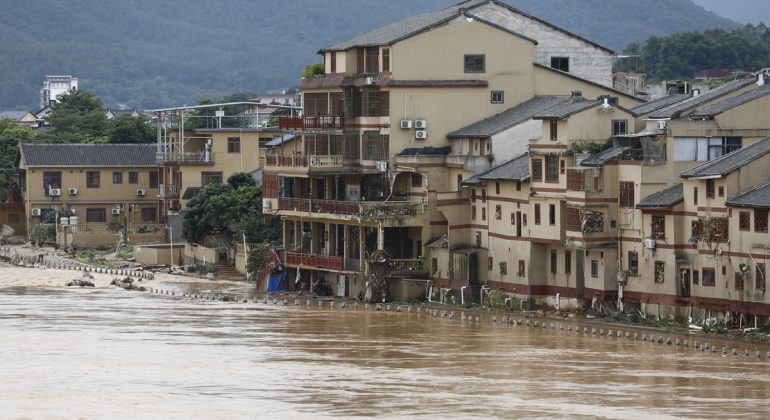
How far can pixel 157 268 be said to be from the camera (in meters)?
103

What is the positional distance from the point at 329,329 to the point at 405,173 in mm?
14046

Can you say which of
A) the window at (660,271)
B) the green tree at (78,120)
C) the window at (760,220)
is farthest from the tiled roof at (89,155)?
the window at (760,220)

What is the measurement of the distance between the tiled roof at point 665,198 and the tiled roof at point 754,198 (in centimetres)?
328

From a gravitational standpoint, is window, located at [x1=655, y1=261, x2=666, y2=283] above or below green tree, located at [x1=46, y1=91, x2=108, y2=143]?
below

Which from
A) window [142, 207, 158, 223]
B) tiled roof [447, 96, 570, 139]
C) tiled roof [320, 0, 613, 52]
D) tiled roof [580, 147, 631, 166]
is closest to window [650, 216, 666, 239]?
tiled roof [580, 147, 631, 166]

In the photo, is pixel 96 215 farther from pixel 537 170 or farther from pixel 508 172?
pixel 537 170

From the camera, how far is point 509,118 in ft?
276

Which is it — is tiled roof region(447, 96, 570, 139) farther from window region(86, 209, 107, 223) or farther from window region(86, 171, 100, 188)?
window region(86, 171, 100, 188)

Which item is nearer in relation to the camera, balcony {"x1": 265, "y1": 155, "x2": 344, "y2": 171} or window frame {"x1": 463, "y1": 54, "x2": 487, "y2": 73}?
window frame {"x1": 463, "y1": 54, "x2": 487, "y2": 73}

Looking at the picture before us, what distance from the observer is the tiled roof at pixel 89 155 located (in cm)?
12269

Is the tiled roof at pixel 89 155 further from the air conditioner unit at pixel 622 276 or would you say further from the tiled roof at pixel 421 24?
the air conditioner unit at pixel 622 276

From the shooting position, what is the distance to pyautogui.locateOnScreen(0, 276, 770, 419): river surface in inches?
2084

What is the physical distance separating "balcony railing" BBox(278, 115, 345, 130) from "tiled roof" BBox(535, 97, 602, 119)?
40.5 ft

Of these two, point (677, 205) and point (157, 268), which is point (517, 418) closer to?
point (677, 205)
